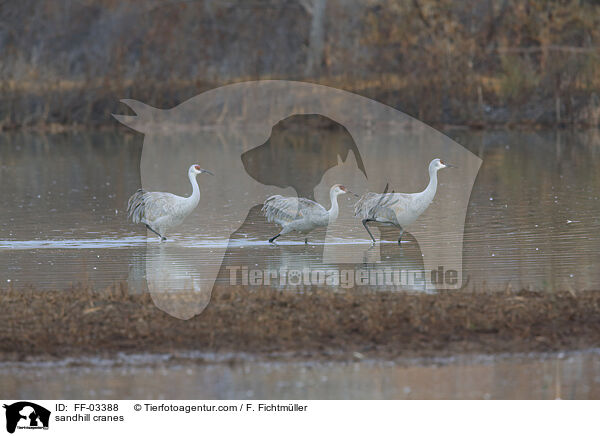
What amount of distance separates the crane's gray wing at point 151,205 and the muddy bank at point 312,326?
4.46 metres

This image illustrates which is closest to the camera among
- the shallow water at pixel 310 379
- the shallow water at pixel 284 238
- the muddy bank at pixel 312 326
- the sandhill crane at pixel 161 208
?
the shallow water at pixel 310 379

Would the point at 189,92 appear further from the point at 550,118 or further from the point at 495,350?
the point at 495,350

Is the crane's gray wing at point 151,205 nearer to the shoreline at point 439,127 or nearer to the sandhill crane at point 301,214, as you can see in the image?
the sandhill crane at point 301,214

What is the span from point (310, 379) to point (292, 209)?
5.79 m

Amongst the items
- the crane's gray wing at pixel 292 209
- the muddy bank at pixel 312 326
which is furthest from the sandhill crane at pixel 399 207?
the muddy bank at pixel 312 326

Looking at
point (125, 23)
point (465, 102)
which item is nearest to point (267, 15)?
point (125, 23)

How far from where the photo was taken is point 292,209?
13.1 m

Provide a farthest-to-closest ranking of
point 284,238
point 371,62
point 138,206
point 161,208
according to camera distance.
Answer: point 371,62, point 284,238, point 138,206, point 161,208

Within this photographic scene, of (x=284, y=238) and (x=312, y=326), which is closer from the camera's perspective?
(x=312, y=326)

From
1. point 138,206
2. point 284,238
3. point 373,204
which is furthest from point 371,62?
point 373,204

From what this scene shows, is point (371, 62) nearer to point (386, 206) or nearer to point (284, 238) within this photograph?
point (284, 238)

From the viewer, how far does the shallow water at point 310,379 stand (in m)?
7.15

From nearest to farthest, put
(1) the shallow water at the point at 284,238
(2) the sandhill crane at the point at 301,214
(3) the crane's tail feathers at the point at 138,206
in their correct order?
(1) the shallow water at the point at 284,238 < (2) the sandhill crane at the point at 301,214 < (3) the crane's tail feathers at the point at 138,206

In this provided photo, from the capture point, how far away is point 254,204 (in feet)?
58.3
